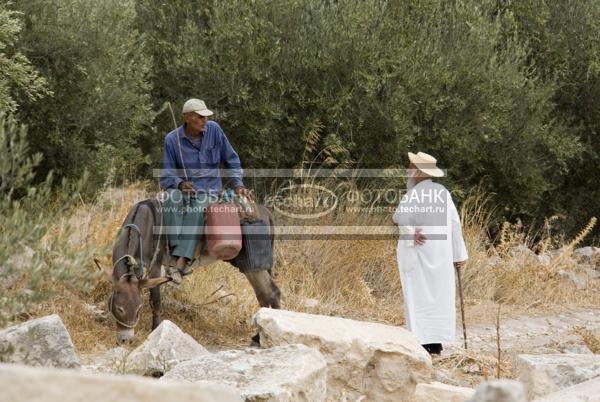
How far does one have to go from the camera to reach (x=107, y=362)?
788 centimetres

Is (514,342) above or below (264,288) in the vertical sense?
below

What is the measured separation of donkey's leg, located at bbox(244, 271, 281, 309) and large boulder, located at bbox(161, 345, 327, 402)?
292 centimetres

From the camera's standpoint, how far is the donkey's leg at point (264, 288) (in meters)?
9.50

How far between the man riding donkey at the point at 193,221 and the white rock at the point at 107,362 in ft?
2.56

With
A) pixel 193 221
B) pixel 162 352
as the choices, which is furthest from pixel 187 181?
pixel 162 352

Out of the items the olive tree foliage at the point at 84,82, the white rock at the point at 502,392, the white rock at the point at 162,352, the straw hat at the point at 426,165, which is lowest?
the white rock at the point at 162,352

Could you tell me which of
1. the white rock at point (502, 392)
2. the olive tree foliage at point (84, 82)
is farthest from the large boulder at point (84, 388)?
the olive tree foliage at point (84, 82)

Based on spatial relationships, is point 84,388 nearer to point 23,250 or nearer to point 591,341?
point 23,250

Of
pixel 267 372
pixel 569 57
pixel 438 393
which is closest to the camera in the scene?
pixel 267 372

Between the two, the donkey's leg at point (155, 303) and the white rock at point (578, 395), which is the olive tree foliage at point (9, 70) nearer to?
the donkey's leg at point (155, 303)

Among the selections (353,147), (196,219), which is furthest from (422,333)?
(353,147)

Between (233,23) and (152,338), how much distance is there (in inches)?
282

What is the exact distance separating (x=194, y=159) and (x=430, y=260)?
258 cm

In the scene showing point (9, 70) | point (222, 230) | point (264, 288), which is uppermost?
point (9, 70)
